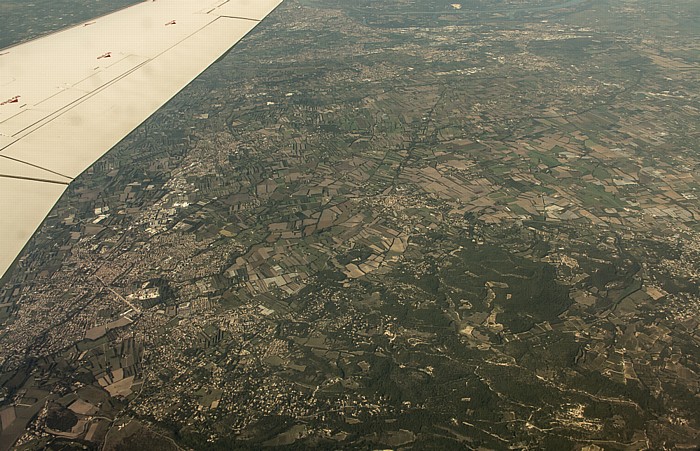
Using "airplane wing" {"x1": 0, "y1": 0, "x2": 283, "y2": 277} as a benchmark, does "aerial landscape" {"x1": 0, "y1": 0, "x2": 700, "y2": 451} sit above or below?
below

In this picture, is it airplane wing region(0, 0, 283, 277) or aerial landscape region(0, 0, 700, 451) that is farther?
aerial landscape region(0, 0, 700, 451)

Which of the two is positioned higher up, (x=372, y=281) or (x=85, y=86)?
(x=85, y=86)

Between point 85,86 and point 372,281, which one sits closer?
point 85,86

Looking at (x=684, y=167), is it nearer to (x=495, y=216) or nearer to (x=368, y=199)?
(x=495, y=216)

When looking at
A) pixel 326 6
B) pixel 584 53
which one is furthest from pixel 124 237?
pixel 326 6

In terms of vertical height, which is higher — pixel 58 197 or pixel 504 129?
pixel 58 197
